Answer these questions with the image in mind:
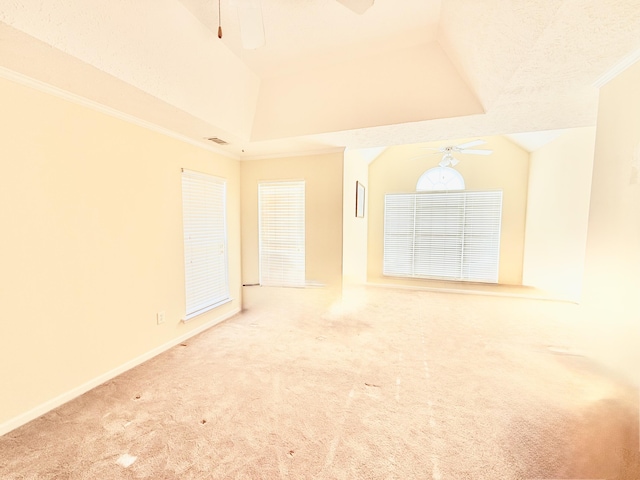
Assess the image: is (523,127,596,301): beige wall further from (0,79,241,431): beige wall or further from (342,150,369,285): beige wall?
(0,79,241,431): beige wall

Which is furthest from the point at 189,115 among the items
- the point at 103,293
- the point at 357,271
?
the point at 357,271

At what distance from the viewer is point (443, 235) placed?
5609 mm

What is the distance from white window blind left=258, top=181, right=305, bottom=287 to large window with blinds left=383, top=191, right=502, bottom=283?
9.31 ft

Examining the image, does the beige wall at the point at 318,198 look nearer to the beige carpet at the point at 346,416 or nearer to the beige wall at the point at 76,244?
the beige carpet at the point at 346,416

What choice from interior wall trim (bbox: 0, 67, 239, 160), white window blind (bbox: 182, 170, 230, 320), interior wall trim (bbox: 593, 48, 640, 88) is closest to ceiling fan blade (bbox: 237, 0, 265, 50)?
interior wall trim (bbox: 0, 67, 239, 160)

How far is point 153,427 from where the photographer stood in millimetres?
1697

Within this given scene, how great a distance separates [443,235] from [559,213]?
190cm

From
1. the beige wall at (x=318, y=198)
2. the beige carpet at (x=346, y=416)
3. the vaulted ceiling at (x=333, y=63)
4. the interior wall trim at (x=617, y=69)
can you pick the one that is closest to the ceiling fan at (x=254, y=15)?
the vaulted ceiling at (x=333, y=63)

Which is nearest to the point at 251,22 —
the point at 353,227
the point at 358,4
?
the point at 358,4

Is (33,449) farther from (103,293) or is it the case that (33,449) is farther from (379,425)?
(379,425)

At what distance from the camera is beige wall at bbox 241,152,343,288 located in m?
3.55

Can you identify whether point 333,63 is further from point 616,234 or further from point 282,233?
point 616,234

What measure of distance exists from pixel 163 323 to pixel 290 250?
1808 millimetres

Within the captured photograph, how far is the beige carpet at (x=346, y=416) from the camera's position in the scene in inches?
56.4
